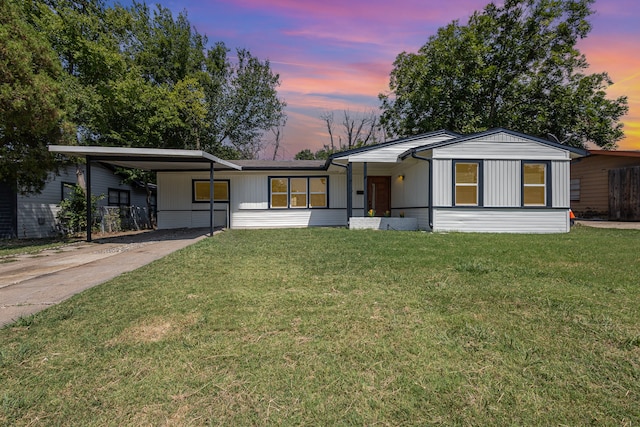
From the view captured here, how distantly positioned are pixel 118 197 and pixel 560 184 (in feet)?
67.1

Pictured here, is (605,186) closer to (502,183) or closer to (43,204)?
(502,183)

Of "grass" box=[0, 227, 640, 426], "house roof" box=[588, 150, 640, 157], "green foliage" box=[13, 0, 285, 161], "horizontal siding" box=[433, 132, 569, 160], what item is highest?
"green foliage" box=[13, 0, 285, 161]

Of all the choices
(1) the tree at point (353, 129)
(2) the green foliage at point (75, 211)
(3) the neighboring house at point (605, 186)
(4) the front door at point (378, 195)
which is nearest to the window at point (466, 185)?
(4) the front door at point (378, 195)

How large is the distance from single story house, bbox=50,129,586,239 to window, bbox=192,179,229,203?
44 mm

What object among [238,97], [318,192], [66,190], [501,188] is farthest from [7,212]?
[501,188]

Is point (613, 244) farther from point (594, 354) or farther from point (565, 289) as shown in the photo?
point (594, 354)

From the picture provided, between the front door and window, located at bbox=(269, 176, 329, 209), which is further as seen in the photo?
the front door

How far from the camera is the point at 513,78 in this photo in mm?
21203

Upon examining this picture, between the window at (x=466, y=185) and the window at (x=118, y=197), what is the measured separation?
16840 mm

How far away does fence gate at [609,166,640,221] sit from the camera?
47.3 ft

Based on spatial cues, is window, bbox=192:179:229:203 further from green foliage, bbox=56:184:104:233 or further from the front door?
the front door

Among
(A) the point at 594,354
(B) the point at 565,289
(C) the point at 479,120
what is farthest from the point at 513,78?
(A) the point at 594,354

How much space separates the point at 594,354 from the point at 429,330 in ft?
3.77

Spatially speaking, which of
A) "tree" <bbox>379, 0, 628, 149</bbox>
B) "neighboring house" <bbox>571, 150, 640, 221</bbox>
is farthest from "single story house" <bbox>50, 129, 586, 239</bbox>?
"tree" <bbox>379, 0, 628, 149</bbox>
